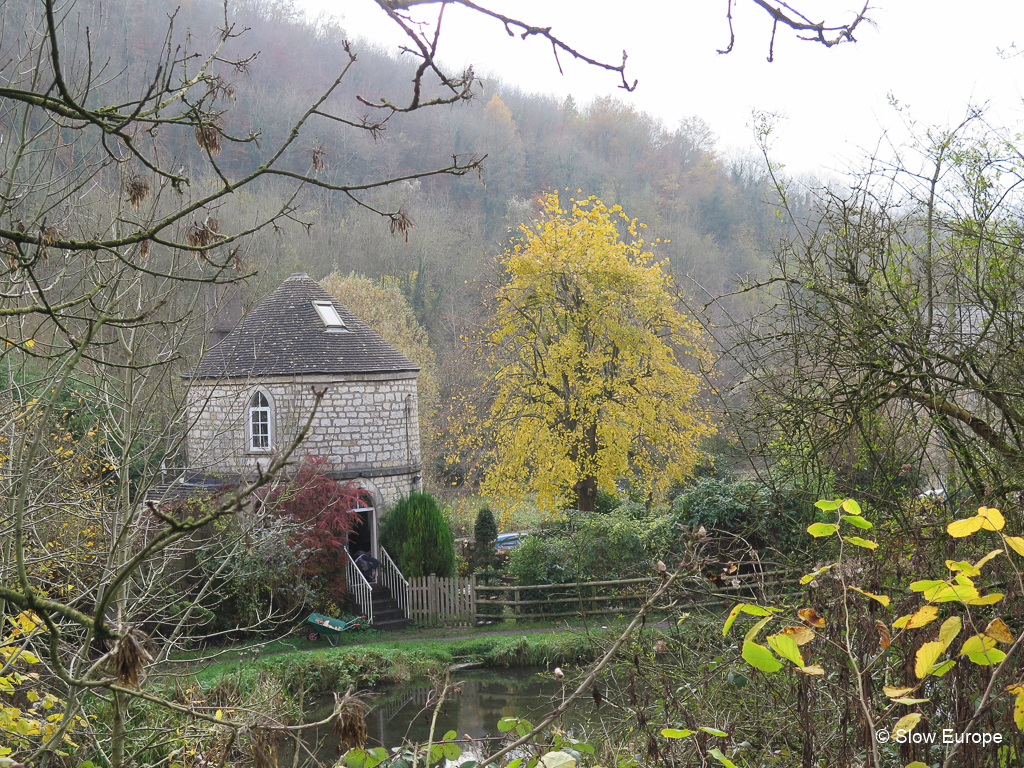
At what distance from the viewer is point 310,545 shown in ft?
49.4

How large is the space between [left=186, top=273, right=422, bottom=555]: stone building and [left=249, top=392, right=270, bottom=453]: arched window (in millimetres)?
22

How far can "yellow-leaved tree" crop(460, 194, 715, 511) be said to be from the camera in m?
18.0

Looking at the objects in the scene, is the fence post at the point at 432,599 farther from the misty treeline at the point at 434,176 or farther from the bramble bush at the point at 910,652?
the bramble bush at the point at 910,652

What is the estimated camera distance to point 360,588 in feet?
52.6

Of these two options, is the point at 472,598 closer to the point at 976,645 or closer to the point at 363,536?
the point at 363,536

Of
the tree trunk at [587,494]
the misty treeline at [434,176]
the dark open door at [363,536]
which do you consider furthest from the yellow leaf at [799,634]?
the misty treeline at [434,176]

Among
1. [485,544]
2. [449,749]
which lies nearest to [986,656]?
[449,749]

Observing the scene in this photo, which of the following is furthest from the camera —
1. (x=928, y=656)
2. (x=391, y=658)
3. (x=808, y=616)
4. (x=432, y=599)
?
(x=432, y=599)

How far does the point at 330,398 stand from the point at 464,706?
7352 millimetres

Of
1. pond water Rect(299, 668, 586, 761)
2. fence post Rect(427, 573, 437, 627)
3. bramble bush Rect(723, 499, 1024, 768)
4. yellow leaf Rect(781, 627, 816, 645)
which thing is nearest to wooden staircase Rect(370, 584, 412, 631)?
fence post Rect(427, 573, 437, 627)

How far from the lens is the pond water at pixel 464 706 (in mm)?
10922

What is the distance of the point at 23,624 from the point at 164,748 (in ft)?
9.32

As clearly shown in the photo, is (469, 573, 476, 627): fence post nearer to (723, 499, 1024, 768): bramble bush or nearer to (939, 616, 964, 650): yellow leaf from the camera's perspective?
(723, 499, 1024, 768): bramble bush

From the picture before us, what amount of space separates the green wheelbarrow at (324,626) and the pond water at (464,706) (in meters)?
1.81
